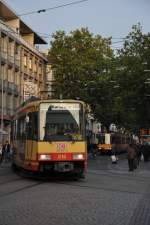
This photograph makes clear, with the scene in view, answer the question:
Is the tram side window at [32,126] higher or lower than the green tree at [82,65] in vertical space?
lower

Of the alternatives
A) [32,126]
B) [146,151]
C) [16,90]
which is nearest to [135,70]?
[146,151]

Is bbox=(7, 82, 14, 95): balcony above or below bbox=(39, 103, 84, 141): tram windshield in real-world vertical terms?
above

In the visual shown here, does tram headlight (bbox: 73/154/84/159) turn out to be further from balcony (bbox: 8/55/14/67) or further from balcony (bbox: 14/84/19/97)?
balcony (bbox: 14/84/19/97)

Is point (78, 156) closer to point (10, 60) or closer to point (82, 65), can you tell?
point (10, 60)

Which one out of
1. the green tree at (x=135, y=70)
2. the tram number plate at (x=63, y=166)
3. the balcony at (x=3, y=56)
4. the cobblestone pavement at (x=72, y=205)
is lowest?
the cobblestone pavement at (x=72, y=205)

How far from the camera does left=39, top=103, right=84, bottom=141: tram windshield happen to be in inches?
890

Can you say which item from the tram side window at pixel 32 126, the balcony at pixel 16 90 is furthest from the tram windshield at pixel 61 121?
the balcony at pixel 16 90

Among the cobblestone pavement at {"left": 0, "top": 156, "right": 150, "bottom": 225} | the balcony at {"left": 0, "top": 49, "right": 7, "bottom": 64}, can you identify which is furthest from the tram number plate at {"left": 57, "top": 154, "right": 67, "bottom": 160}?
the balcony at {"left": 0, "top": 49, "right": 7, "bottom": 64}

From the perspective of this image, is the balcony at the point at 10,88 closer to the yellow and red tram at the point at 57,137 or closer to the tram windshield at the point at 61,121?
the yellow and red tram at the point at 57,137

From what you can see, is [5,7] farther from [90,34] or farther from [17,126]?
[17,126]

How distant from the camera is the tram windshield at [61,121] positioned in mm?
22609

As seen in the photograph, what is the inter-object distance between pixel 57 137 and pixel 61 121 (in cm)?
68

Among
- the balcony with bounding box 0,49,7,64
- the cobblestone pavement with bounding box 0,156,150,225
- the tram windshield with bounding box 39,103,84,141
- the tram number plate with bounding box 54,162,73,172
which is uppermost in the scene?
the balcony with bounding box 0,49,7,64

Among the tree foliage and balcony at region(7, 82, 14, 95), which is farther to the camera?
the tree foliage
